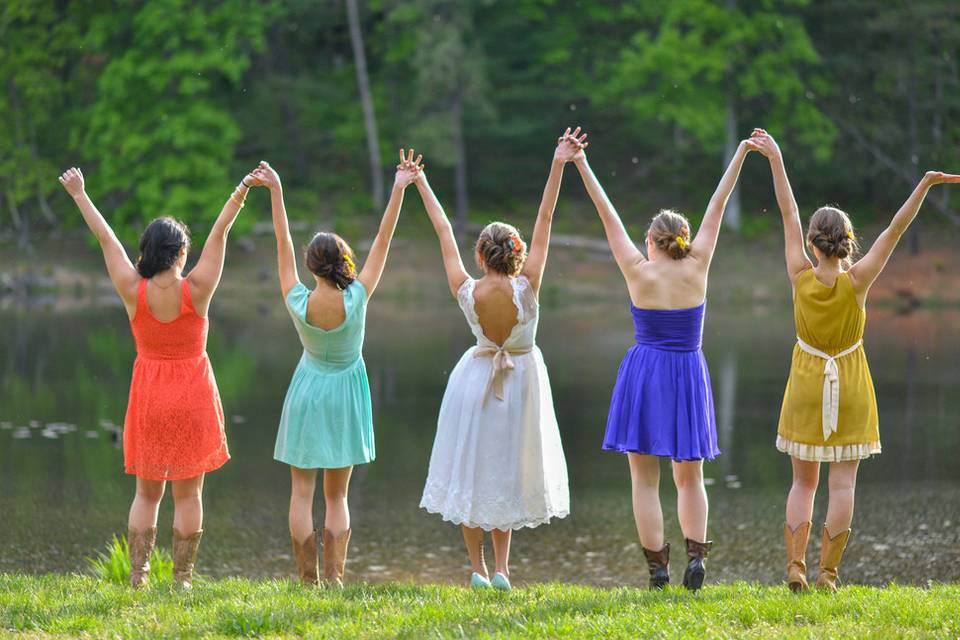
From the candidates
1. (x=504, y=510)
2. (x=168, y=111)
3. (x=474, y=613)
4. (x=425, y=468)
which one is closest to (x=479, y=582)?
(x=504, y=510)

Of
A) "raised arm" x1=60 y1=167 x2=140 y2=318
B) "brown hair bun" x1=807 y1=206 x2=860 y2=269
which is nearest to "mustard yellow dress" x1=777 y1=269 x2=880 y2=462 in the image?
"brown hair bun" x1=807 y1=206 x2=860 y2=269

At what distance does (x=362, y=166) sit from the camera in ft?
124

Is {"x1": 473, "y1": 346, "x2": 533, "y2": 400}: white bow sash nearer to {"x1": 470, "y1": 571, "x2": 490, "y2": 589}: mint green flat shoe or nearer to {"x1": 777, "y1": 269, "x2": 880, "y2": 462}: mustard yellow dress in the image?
{"x1": 470, "y1": 571, "x2": 490, "y2": 589}: mint green flat shoe

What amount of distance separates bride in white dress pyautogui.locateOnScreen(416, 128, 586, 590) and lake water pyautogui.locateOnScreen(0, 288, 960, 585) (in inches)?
106

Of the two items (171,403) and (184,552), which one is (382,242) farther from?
(184,552)

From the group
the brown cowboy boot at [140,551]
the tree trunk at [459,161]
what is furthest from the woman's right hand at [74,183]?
the tree trunk at [459,161]

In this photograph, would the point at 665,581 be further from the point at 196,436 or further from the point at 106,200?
the point at 106,200

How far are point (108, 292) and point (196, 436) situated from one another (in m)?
27.3

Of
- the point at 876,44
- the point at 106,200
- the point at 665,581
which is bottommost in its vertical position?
the point at 665,581

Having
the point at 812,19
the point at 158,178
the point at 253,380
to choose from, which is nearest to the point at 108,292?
the point at 158,178

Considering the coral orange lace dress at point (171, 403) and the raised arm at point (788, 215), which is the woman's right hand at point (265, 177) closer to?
the coral orange lace dress at point (171, 403)

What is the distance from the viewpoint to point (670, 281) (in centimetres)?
599

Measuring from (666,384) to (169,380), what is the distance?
245 centimetres

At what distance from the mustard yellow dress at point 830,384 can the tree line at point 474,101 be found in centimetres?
2697
